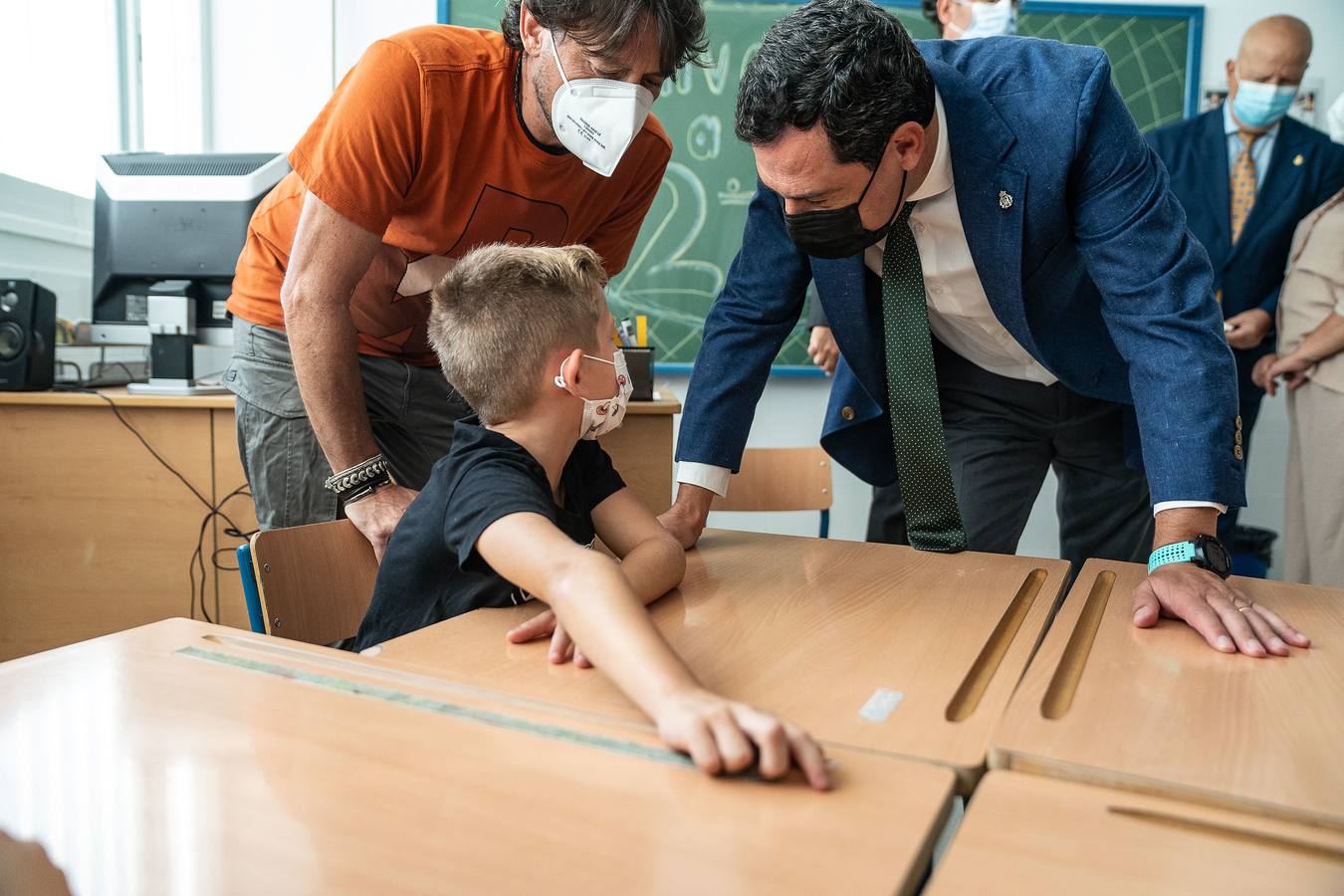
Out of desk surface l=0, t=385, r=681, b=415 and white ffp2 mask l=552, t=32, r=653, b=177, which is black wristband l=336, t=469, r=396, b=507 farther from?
desk surface l=0, t=385, r=681, b=415

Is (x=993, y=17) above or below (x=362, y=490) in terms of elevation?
above

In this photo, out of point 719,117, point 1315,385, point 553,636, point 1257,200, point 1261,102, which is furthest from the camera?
point 719,117

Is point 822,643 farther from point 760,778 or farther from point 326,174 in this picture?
point 326,174

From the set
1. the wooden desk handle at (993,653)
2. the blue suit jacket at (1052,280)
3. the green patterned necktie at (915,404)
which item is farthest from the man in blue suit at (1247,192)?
the wooden desk handle at (993,653)

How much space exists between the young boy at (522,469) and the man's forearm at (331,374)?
0.76ft

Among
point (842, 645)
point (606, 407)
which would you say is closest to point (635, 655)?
point (842, 645)

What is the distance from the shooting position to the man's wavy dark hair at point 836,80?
120cm

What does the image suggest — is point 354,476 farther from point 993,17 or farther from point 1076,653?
point 993,17

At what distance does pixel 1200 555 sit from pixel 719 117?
2.71 meters

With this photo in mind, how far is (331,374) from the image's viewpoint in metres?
1.42

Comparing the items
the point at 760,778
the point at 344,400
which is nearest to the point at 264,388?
the point at 344,400

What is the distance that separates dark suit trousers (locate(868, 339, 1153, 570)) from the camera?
5.44 feet

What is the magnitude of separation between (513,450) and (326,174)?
1.82 feet

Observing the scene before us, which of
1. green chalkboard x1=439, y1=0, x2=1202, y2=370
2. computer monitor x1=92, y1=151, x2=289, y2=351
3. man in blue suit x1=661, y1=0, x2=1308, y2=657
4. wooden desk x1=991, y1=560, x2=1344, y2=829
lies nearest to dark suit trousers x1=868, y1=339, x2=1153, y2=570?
man in blue suit x1=661, y1=0, x2=1308, y2=657
